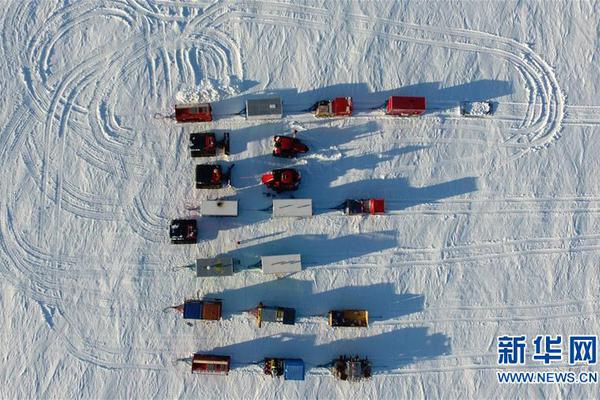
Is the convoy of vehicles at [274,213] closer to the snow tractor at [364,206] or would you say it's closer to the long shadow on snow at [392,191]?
the snow tractor at [364,206]

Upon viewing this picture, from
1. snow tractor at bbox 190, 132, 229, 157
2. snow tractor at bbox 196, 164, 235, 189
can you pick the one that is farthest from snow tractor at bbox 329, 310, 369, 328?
snow tractor at bbox 190, 132, 229, 157

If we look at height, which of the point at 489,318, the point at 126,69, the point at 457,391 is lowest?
the point at 457,391

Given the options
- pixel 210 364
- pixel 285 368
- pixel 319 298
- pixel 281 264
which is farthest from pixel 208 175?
pixel 285 368

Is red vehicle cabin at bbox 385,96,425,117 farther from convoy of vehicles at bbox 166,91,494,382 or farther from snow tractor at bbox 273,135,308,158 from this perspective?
snow tractor at bbox 273,135,308,158

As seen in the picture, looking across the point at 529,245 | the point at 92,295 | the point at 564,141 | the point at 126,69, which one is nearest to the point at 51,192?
the point at 92,295

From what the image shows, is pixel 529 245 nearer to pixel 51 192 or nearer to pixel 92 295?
pixel 92 295

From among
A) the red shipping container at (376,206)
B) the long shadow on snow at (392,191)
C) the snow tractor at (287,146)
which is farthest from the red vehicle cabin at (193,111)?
the red shipping container at (376,206)

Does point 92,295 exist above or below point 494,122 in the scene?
below
